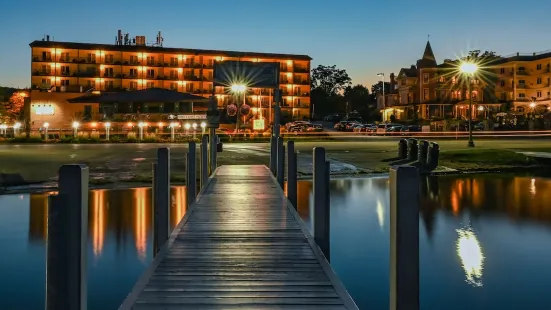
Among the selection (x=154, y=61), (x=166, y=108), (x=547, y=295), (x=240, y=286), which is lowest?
(x=547, y=295)

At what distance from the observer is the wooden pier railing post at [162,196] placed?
918cm

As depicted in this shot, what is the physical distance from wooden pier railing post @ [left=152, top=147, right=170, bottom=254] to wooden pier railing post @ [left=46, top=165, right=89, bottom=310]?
4798mm

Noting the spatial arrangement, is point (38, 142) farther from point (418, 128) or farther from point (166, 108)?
point (418, 128)

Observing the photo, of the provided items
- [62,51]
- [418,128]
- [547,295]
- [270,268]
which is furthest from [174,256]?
[62,51]

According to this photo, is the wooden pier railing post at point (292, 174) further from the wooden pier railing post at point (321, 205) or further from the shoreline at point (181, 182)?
the shoreline at point (181, 182)

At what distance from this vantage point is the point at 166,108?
Answer: 76.9 m

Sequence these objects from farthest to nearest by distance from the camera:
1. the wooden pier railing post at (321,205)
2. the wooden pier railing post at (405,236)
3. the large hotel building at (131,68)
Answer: the large hotel building at (131,68)
the wooden pier railing post at (321,205)
the wooden pier railing post at (405,236)

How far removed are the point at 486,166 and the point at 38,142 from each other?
3753cm

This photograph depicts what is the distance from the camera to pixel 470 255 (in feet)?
38.3

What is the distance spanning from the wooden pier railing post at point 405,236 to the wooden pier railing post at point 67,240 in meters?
2.28

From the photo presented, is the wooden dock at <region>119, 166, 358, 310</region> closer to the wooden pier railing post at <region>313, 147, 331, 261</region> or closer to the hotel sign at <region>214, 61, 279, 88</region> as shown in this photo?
the wooden pier railing post at <region>313, 147, 331, 261</region>

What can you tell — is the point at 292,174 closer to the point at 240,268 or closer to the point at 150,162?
the point at 240,268

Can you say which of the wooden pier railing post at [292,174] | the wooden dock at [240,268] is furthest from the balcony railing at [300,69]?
the wooden dock at [240,268]

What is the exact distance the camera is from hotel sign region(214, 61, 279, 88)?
2177 cm
